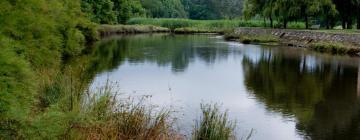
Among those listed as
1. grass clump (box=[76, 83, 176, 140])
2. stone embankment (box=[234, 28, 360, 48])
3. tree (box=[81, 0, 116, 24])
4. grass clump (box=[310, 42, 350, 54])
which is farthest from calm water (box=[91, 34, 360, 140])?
tree (box=[81, 0, 116, 24])

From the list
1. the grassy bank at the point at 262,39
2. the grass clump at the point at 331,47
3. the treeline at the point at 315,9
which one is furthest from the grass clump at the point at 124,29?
the grass clump at the point at 331,47

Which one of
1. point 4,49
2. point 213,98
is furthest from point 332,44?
point 4,49

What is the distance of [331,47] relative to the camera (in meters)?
40.5

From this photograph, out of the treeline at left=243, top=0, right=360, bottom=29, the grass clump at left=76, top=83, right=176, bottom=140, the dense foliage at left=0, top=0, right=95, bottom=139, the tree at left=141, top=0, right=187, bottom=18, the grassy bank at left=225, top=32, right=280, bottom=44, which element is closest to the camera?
the dense foliage at left=0, top=0, right=95, bottom=139

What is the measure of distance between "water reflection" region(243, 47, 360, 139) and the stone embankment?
6301mm

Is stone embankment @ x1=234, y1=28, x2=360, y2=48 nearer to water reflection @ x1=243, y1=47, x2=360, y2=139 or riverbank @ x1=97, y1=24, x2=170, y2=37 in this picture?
water reflection @ x1=243, y1=47, x2=360, y2=139

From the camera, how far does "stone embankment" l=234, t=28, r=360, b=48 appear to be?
40.8 m

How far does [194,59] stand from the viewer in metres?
35.5

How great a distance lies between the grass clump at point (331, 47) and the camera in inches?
1529

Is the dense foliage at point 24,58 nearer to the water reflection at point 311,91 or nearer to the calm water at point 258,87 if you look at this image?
the calm water at point 258,87

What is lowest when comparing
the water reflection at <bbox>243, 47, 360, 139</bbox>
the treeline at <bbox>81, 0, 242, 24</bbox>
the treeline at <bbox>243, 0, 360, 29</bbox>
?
the water reflection at <bbox>243, 47, 360, 139</bbox>

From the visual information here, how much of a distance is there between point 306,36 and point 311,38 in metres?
1.47

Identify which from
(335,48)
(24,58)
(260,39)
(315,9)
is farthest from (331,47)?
(24,58)

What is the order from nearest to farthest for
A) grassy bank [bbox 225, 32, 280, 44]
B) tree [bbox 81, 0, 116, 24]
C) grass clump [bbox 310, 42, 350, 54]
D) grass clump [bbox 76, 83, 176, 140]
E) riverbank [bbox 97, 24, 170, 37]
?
grass clump [bbox 76, 83, 176, 140] < grass clump [bbox 310, 42, 350, 54] < grassy bank [bbox 225, 32, 280, 44] < tree [bbox 81, 0, 116, 24] < riverbank [bbox 97, 24, 170, 37]
